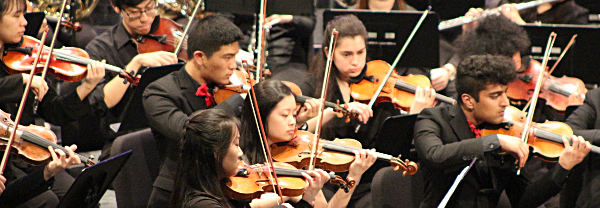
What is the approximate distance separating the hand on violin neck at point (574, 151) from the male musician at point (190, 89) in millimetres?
1431

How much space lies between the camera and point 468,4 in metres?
4.34

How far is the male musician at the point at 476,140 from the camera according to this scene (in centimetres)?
256

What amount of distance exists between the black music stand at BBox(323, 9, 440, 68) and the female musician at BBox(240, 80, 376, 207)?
114 centimetres

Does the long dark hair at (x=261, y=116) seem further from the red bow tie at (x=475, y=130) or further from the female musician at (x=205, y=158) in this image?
the red bow tie at (x=475, y=130)

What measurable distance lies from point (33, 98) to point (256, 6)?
1.27 meters

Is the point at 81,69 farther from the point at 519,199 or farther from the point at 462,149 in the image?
the point at 519,199

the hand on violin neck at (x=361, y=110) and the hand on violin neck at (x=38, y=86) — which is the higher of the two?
the hand on violin neck at (x=38, y=86)

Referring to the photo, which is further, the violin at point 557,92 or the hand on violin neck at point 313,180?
the violin at point 557,92

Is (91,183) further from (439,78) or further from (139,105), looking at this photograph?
(439,78)

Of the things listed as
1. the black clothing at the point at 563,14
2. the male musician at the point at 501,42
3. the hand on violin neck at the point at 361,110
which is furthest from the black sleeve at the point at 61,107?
the black clothing at the point at 563,14

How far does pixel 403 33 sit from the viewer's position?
351 cm

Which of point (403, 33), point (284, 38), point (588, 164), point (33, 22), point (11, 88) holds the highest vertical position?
point (33, 22)

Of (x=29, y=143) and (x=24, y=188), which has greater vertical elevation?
(x=29, y=143)

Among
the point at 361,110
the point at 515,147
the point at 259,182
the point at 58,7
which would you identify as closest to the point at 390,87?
the point at 361,110
